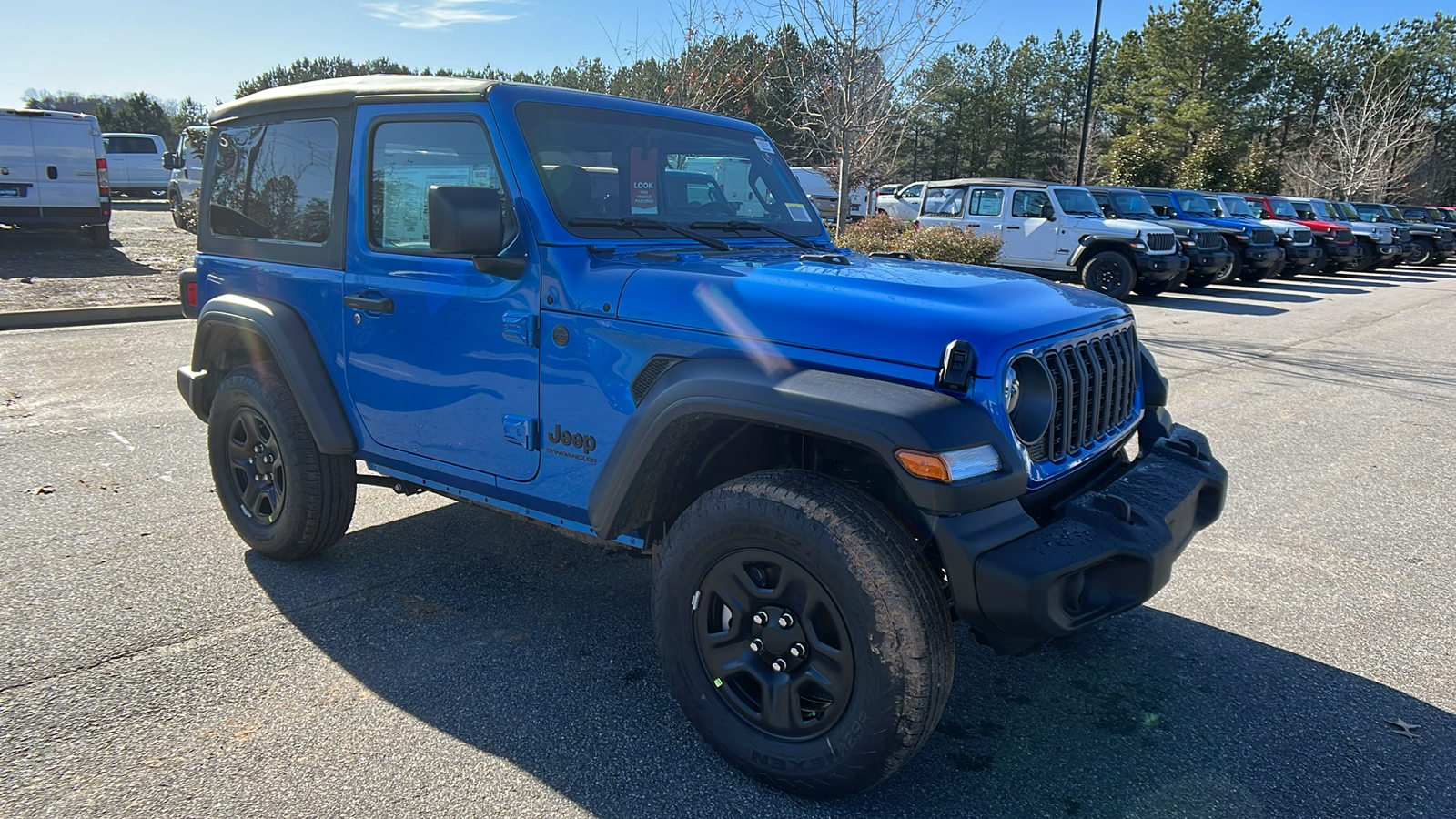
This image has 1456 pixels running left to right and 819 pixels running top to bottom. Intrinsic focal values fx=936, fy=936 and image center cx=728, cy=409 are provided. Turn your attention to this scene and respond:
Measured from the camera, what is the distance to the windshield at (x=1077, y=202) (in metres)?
14.8

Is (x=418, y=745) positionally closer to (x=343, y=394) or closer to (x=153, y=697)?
(x=153, y=697)

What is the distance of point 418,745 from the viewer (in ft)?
9.00

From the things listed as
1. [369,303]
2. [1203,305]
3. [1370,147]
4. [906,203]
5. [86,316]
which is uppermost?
[1370,147]

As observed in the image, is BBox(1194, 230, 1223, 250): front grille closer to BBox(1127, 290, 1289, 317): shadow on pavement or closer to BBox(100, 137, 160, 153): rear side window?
BBox(1127, 290, 1289, 317): shadow on pavement

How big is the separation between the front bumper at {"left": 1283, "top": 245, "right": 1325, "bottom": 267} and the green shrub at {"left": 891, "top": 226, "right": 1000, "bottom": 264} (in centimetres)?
885

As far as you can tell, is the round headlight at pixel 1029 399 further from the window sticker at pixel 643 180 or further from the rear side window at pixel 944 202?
the rear side window at pixel 944 202

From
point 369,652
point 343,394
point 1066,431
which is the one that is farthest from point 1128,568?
point 343,394

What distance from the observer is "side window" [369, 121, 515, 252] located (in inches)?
125

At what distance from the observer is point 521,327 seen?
2.98 metres

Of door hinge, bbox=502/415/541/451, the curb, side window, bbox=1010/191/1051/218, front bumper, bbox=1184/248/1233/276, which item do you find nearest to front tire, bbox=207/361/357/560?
door hinge, bbox=502/415/541/451

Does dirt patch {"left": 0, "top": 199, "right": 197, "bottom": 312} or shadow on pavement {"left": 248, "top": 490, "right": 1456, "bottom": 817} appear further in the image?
dirt patch {"left": 0, "top": 199, "right": 197, "bottom": 312}

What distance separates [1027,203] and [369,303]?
1359cm

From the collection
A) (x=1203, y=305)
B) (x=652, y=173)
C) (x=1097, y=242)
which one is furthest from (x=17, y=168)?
(x=1203, y=305)

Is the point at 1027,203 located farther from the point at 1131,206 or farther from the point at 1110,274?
the point at 1131,206
